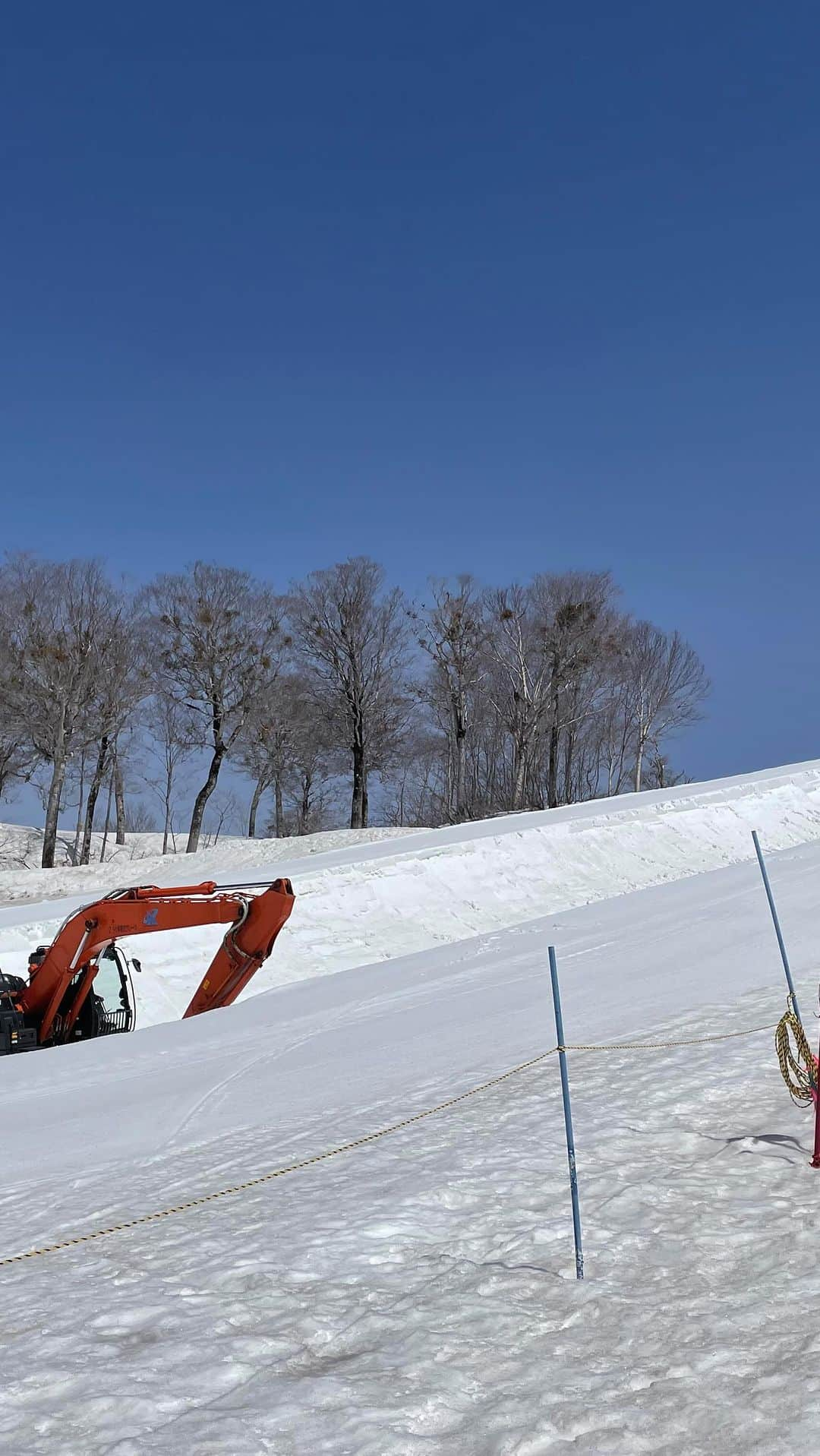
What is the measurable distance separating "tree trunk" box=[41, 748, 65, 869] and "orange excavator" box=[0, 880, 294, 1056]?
25.4 metres

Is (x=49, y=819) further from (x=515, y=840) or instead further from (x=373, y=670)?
(x=515, y=840)

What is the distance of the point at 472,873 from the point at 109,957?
1170 centimetres

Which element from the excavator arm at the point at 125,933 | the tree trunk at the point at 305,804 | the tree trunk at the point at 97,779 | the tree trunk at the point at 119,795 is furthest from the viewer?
the tree trunk at the point at 305,804

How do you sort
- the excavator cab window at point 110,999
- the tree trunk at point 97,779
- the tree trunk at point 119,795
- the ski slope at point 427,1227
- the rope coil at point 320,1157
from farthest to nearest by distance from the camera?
the tree trunk at point 119,795 → the tree trunk at point 97,779 → the excavator cab window at point 110,999 → the rope coil at point 320,1157 → the ski slope at point 427,1227

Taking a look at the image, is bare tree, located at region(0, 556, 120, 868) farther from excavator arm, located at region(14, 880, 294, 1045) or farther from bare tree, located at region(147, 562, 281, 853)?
excavator arm, located at region(14, 880, 294, 1045)

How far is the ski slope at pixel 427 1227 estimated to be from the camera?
14.2 ft

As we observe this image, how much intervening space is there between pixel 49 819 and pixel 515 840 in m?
19.1

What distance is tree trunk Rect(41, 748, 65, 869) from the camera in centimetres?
3831

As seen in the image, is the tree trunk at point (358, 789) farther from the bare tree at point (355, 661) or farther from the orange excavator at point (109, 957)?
the orange excavator at point (109, 957)

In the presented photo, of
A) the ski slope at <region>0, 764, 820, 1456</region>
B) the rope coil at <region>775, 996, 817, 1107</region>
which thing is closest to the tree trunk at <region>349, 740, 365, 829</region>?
the ski slope at <region>0, 764, 820, 1456</region>

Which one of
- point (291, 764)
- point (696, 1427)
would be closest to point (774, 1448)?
point (696, 1427)

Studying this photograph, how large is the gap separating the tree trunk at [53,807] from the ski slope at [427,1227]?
2567cm

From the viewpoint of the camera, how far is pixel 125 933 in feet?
43.6

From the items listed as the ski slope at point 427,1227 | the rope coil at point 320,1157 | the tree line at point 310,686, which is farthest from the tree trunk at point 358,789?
the rope coil at point 320,1157
